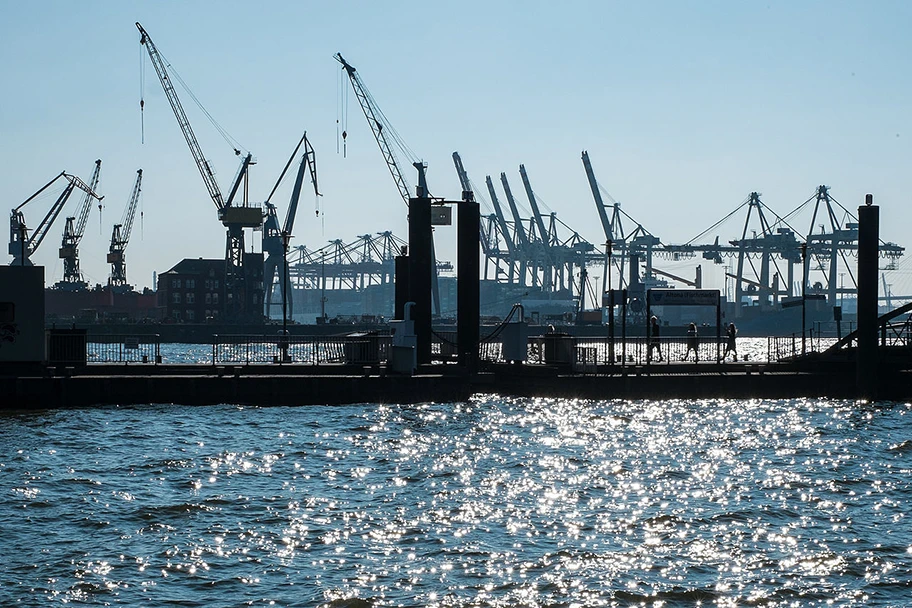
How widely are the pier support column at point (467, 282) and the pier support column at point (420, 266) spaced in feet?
4.29

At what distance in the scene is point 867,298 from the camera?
148ft

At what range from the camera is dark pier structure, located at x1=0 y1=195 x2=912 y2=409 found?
40781 millimetres

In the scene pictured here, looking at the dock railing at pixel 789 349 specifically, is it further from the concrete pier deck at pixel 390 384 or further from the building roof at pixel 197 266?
the building roof at pixel 197 266

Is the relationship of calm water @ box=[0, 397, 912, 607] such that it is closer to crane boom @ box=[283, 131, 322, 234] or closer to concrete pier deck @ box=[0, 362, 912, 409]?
concrete pier deck @ box=[0, 362, 912, 409]

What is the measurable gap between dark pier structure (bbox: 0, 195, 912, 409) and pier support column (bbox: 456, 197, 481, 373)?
0.05 m

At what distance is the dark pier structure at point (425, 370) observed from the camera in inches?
1606

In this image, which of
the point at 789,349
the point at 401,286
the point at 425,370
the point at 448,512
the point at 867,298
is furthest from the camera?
the point at 789,349

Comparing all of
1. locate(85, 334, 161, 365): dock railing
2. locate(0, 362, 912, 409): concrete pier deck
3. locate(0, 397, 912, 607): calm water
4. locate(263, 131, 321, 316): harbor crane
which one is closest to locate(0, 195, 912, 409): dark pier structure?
locate(0, 362, 912, 409): concrete pier deck

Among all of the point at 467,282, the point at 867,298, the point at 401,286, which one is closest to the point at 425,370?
the point at 467,282

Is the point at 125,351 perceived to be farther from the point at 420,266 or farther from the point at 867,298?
the point at 867,298

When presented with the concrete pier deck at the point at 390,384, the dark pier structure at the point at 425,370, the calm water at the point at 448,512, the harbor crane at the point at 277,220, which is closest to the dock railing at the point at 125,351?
the dark pier structure at the point at 425,370

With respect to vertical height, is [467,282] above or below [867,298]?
above

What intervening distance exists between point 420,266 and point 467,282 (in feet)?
6.74

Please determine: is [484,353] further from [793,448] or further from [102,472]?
[102,472]
